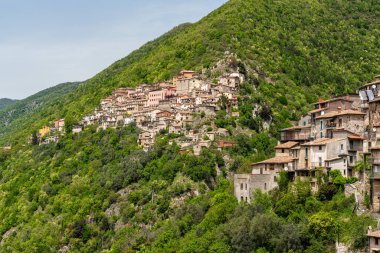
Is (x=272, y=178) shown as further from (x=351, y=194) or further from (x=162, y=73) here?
(x=162, y=73)

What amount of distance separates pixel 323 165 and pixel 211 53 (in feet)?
182

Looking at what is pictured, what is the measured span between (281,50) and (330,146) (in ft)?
204

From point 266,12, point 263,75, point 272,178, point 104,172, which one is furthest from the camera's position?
point 266,12

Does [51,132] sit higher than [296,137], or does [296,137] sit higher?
[296,137]

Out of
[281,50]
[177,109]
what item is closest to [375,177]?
[177,109]

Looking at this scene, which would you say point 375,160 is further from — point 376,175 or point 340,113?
point 340,113

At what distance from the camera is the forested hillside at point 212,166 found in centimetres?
4591

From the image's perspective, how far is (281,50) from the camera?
10750 cm

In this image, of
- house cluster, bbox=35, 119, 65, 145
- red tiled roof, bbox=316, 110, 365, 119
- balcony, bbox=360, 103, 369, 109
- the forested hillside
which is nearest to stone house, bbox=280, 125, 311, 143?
red tiled roof, bbox=316, 110, 365, 119

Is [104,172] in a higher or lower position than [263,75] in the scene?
lower

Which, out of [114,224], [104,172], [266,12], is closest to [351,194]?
[114,224]

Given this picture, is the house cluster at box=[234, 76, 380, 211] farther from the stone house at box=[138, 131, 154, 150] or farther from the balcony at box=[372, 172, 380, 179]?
the stone house at box=[138, 131, 154, 150]

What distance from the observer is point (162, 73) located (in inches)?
4114

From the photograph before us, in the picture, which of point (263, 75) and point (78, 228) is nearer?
point (78, 228)
